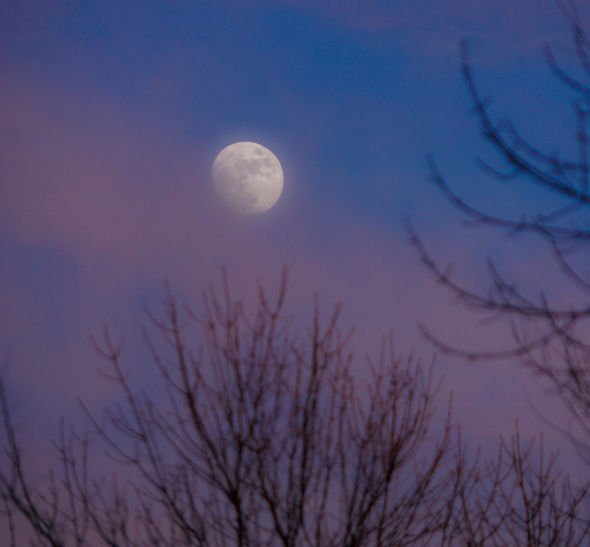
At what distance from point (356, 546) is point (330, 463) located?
753 millimetres

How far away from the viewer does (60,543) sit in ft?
24.1

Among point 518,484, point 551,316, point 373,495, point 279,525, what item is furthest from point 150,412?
point 551,316

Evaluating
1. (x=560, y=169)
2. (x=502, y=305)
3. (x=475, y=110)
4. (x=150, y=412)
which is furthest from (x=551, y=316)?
(x=150, y=412)

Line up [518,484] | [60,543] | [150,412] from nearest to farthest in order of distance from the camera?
[60,543], [150,412], [518,484]

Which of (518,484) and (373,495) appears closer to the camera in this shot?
(373,495)

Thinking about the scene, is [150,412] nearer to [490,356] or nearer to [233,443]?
[233,443]

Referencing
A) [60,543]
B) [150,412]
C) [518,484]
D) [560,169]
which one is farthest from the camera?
[518,484]

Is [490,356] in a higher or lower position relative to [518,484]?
lower

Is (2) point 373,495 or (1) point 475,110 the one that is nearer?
(1) point 475,110

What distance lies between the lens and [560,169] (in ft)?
13.2

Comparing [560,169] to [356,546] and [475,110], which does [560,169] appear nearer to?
[475,110]

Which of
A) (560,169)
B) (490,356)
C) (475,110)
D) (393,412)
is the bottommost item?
(490,356)

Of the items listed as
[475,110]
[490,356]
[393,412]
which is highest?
[393,412]

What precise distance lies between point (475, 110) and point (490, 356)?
115cm
